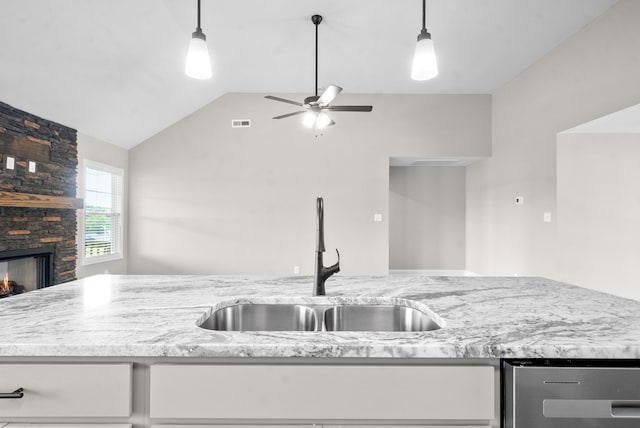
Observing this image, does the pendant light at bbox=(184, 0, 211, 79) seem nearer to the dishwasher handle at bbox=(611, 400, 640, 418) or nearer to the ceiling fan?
the ceiling fan

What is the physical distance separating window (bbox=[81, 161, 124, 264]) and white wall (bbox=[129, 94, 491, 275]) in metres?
0.24

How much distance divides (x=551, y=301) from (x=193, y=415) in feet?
4.06

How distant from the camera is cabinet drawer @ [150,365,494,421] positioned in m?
0.84

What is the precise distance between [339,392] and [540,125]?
15.3 feet

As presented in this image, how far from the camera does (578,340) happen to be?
2.85ft

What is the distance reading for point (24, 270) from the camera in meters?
3.84

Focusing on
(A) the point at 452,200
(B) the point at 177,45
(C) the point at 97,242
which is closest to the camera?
(B) the point at 177,45

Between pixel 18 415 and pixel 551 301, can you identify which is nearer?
pixel 18 415

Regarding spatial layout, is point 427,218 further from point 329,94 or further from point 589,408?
point 589,408

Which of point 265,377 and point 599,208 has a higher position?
point 599,208

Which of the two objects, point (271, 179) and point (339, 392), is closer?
point (339, 392)

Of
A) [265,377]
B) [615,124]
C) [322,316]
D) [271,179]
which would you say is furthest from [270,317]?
[271,179]

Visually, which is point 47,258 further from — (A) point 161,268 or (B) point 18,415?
(B) point 18,415

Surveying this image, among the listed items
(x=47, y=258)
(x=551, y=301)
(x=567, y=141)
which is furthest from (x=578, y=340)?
(x=47, y=258)
